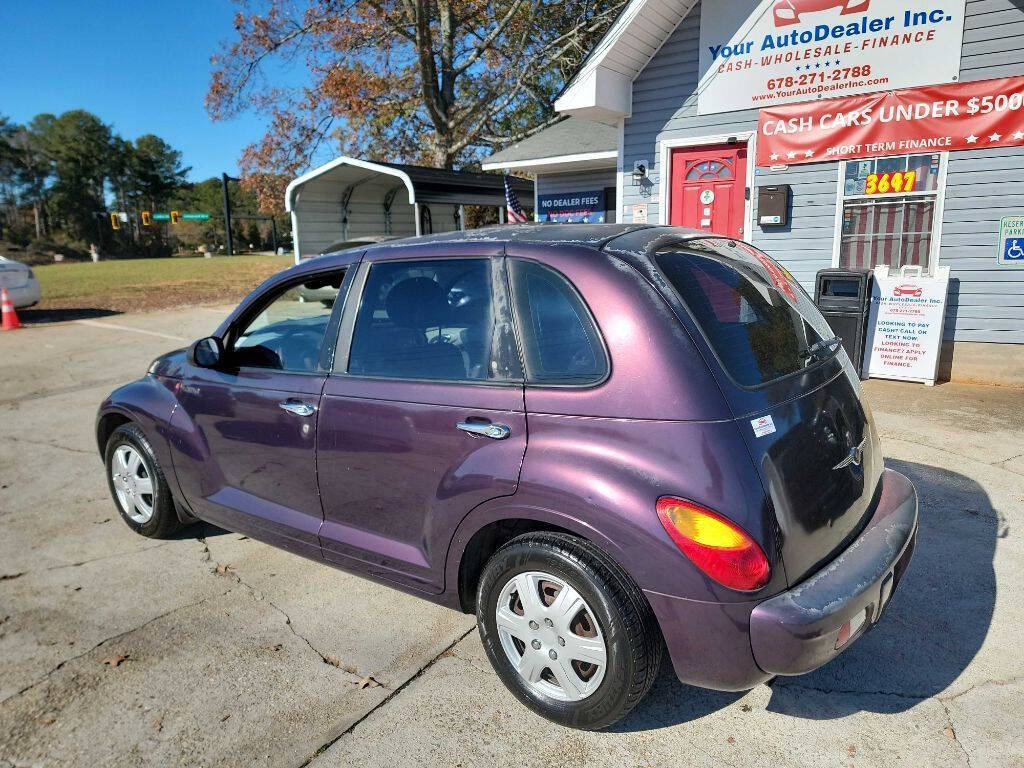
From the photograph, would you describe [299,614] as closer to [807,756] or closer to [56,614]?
[56,614]

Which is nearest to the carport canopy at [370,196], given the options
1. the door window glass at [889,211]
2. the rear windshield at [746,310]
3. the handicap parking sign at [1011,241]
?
the door window glass at [889,211]

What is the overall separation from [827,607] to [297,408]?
2221mm

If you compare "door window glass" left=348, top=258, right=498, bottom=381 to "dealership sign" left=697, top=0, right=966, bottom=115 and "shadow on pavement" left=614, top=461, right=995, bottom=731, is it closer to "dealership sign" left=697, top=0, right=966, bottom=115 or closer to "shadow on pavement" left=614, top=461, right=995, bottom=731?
"shadow on pavement" left=614, top=461, right=995, bottom=731

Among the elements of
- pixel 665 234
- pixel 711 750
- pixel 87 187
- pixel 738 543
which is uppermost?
pixel 87 187

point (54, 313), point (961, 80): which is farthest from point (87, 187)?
point (961, 80)

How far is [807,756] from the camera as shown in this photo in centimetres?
238

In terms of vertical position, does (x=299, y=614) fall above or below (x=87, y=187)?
below

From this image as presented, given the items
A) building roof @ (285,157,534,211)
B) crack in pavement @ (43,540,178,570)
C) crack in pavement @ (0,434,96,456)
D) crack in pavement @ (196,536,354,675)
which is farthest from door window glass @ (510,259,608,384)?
building roof @ (285,157,534,211)

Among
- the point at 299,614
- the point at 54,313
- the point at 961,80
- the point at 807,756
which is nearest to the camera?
the point at 807,756

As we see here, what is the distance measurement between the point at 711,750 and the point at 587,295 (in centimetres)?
160

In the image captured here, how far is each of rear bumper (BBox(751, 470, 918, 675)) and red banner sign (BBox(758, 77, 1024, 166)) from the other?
21.7ft

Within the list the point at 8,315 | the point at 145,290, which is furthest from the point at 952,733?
→ the point at 145,290

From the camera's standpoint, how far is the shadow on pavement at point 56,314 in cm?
1423

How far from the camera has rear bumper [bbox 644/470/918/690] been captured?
7.01 ft
